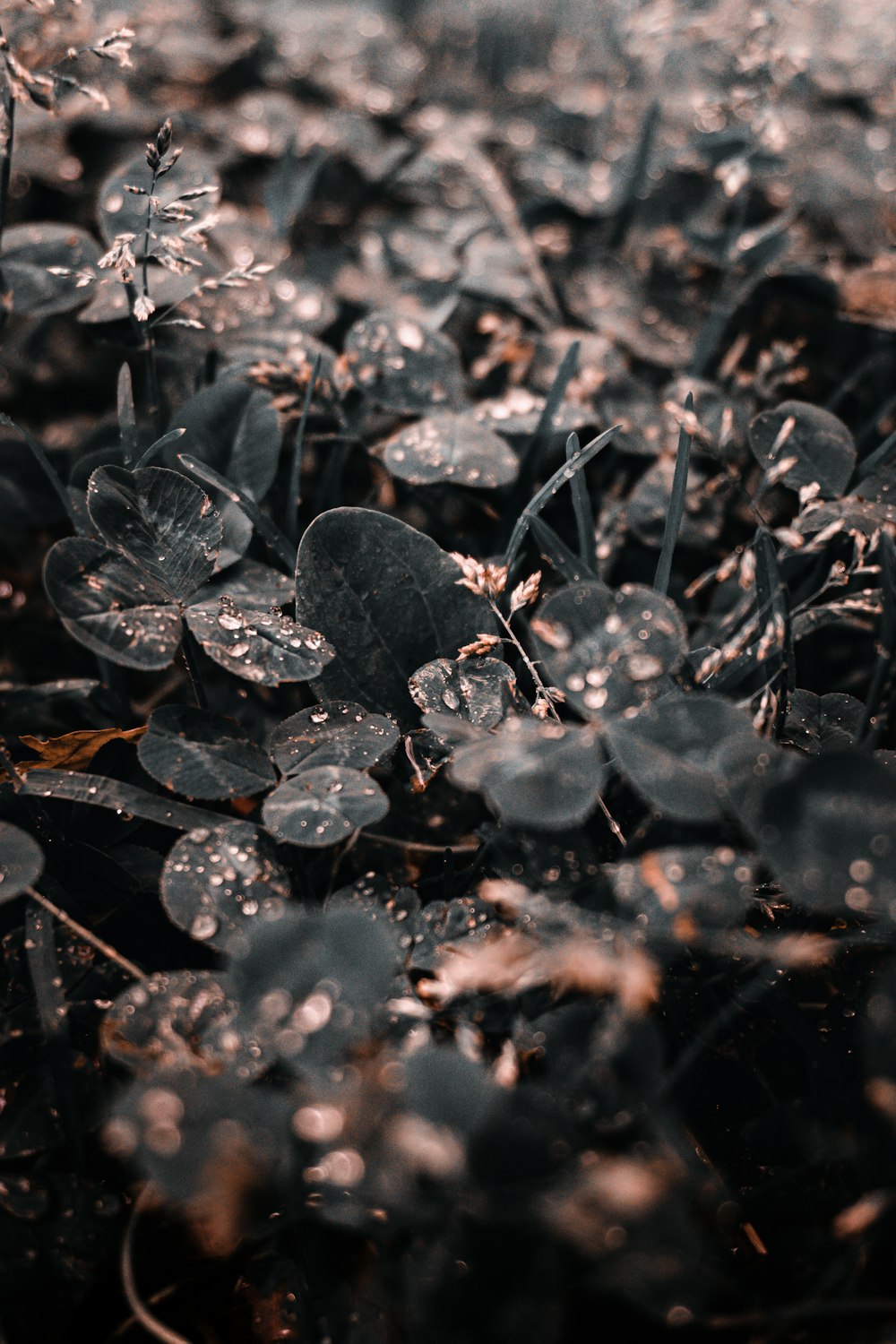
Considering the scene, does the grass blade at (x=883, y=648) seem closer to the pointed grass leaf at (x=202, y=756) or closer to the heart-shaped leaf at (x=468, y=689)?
the heart-shaped leaf at (x=468, y=689)

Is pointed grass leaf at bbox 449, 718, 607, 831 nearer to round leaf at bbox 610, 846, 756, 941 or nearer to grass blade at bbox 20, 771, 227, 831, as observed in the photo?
round leaf at bbox 610, 846, 756, 941

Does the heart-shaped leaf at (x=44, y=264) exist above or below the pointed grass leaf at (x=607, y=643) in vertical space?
above

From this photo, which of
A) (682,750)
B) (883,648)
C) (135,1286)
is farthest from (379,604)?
(135,1286)

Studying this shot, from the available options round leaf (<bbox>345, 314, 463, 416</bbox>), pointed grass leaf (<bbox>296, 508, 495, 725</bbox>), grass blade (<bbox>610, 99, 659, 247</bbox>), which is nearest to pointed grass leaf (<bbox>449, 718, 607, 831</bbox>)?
pointed grass leaf (<bbox>296, 508, 495, 725</bbox>)

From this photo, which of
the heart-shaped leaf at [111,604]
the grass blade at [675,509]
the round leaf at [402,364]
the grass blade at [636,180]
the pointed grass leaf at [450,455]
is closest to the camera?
the heart-shaped leaf at [111,604]

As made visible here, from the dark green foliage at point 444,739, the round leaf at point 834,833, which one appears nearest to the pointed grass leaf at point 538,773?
the dark green foliage at point 444,739

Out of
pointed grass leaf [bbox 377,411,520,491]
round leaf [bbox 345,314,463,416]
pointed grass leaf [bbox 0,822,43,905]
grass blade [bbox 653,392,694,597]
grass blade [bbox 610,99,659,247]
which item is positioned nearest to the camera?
pointed grass leaf [bbox 0,822,43,905]

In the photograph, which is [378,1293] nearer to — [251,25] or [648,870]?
[648,870]
